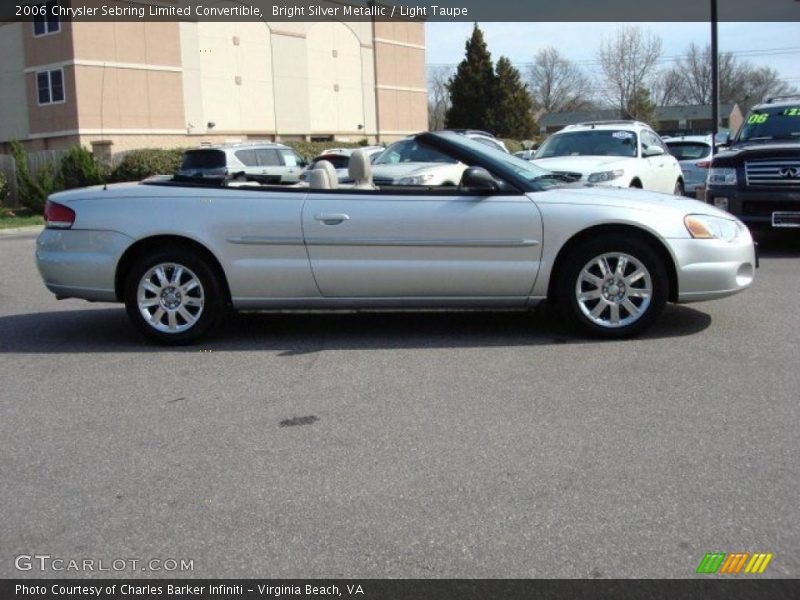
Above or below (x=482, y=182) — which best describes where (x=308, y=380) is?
below

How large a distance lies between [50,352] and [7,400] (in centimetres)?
134

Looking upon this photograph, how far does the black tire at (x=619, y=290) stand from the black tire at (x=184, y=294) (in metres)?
2.61

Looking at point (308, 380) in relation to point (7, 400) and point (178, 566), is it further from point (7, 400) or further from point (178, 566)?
point (178, 566)

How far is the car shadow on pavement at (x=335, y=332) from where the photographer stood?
6773 mm

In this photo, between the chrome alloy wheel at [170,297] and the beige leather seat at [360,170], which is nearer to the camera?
the chrome alloy wheel at [170,297]

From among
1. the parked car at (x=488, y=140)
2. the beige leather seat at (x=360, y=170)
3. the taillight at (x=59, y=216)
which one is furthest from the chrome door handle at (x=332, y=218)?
the taillight at (x=59, y=216)

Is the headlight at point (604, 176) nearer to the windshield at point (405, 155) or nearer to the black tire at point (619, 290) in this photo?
the windshield at point (405, 155)

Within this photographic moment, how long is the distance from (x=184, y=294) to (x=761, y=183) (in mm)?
7583

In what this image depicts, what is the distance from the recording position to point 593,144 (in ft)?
44.7

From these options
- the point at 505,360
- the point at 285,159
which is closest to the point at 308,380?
the point at 505,360

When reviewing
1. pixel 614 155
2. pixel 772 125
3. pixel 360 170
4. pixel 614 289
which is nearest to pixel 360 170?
pixel 360 170

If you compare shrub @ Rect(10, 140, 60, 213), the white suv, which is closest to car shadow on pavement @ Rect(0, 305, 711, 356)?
the white suv

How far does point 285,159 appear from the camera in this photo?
2473cm
